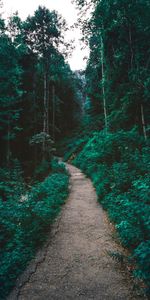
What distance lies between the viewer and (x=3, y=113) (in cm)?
2158

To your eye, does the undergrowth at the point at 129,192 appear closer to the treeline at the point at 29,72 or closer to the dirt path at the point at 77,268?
the dirt path at the point at 77,268

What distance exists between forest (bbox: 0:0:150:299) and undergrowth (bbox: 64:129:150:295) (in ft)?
0.06

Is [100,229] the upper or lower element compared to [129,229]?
lower

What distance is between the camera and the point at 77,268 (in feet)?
16.6

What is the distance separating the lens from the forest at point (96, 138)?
540cm

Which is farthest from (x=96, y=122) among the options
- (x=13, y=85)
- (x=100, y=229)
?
(x=100, y=229)

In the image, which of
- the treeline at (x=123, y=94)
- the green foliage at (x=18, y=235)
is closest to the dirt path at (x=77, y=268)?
the green foliage at (x=18, y=235)

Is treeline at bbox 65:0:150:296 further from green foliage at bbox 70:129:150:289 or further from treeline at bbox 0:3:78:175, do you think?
treeline at bbox 0:3:78:175

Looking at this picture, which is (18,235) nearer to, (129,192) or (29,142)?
(129,192)

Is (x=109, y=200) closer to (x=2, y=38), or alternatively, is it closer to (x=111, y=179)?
(x=111, y=179)

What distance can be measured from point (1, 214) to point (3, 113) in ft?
55.8

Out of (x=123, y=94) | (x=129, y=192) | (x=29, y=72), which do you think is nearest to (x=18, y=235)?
(x=129, y=192)

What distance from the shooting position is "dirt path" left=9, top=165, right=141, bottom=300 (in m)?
4.29

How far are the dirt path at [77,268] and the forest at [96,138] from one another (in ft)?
1.08
